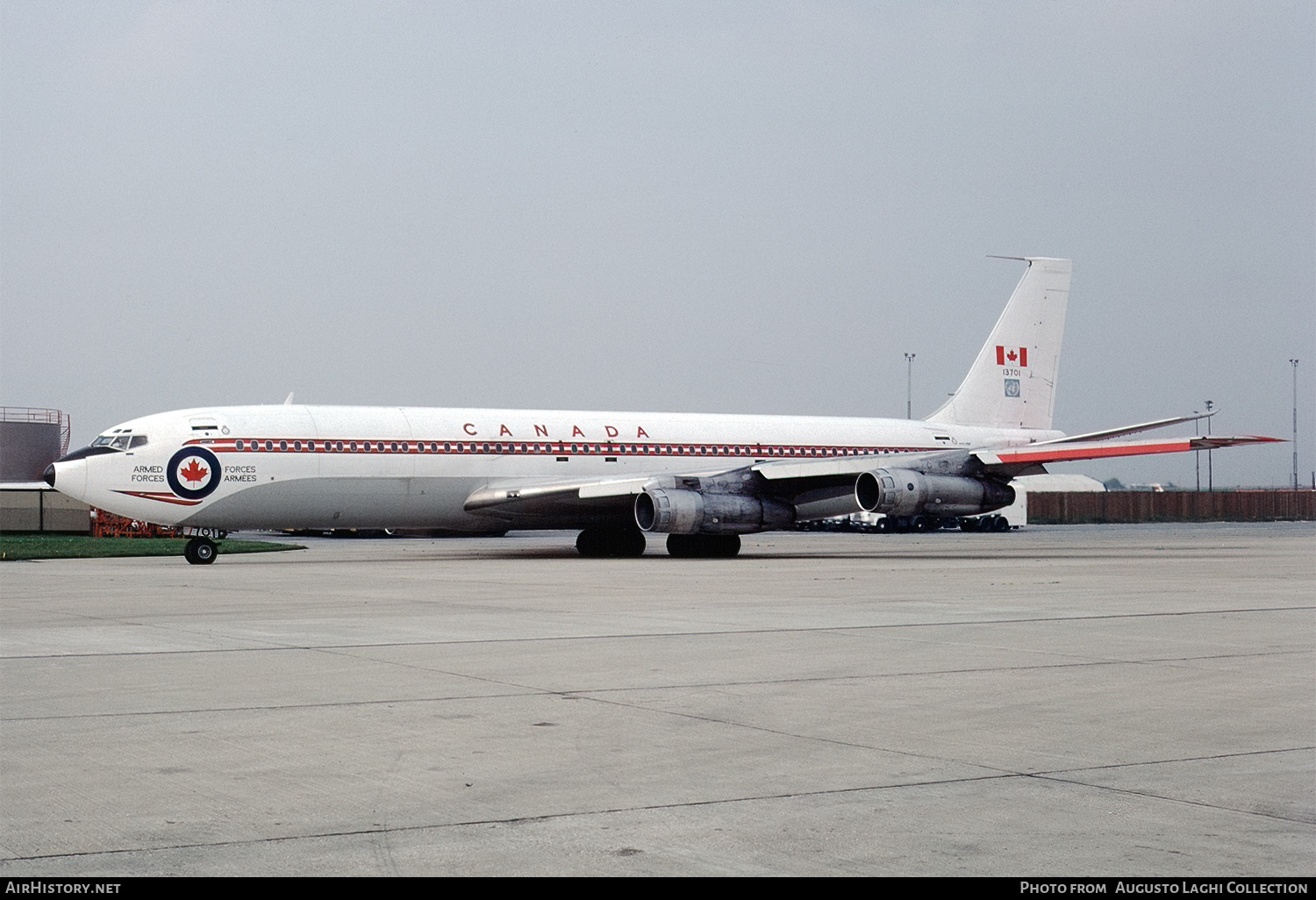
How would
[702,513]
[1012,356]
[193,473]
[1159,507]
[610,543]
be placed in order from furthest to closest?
[1159,507] < [1012,356] < [610,543] < [702,513] < [193,473]

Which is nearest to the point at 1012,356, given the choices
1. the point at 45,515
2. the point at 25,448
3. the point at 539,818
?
the point at 539,818

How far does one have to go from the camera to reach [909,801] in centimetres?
657

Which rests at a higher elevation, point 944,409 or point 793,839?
point 944,409

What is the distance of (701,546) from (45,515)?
3132 centimetres

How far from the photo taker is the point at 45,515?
53844mm

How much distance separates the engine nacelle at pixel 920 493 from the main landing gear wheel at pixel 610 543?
18.7 ft

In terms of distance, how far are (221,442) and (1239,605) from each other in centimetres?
2021

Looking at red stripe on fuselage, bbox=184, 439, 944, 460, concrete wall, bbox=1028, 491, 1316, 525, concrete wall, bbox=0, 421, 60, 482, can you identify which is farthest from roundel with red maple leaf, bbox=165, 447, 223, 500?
concrete wall, bbox=1028, 491, 1316, 525

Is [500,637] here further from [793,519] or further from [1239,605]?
[793,519]

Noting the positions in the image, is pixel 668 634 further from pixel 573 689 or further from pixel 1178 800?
pixel 1178 800
